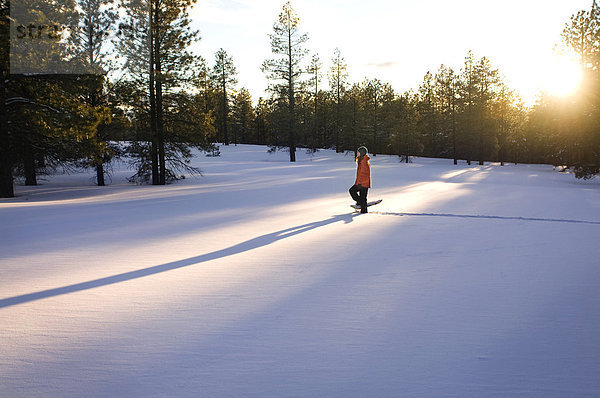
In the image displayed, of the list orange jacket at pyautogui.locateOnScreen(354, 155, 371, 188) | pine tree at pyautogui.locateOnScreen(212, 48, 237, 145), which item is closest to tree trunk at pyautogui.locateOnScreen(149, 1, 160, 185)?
orange jacket at pyautogui.locateOnScreen(354, 155, 371, 188)

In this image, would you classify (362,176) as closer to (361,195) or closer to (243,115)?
(361,195)

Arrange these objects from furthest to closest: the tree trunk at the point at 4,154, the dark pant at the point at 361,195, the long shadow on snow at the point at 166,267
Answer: the tree trunk at the point at 4,154 < the dark pant at the point at 361,195 < the long shadow on snow at the point at 166,267

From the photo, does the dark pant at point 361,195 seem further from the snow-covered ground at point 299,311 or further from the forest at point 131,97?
the forest at point 131,97

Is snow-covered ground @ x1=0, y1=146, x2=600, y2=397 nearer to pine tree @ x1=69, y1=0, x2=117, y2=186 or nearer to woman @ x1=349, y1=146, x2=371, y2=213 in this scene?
woman @ x1=349, y1=146, x2=371, y2=213

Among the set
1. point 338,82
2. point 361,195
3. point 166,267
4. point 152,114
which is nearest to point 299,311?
point 166,267

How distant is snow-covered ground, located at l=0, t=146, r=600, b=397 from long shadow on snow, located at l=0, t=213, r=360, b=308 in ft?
0.14

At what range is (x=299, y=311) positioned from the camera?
14.0 feet

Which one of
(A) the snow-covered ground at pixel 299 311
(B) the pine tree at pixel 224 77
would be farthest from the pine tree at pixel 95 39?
(B) the pine tree at pixel 224 77

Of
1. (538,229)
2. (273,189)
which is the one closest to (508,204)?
(538,229)

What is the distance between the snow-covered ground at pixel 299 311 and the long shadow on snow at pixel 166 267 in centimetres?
4

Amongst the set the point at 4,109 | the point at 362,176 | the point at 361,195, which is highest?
the point at 4,109

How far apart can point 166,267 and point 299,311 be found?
2797 mm

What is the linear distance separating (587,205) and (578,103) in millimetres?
16369

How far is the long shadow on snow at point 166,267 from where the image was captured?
4715mm
